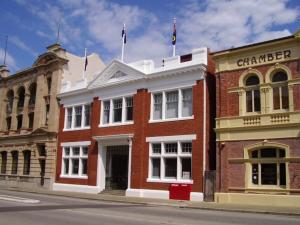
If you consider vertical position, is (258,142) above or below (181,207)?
above

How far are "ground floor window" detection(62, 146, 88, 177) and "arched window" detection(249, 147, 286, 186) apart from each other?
15529 millimetres

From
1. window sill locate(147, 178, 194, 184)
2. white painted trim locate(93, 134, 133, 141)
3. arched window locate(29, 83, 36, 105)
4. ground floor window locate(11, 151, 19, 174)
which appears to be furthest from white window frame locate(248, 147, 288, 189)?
ground floor window locate(11, 151, 19, 174)

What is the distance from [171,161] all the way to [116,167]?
649 centimetres

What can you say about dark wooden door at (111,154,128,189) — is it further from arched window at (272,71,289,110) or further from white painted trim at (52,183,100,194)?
arched window at (272,71,289,110)

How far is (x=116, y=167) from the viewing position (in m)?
32.6

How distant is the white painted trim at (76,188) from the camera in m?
32.1

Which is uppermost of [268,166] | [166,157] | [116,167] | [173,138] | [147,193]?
[173,138]

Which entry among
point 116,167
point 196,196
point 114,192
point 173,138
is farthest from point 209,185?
point 116,167

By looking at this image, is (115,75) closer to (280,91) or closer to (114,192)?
(114,192)

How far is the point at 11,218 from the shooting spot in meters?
13.7

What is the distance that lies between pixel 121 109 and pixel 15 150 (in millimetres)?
17200

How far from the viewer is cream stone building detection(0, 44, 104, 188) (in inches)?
1516

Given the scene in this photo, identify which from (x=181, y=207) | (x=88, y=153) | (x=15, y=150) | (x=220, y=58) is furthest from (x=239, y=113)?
(x=15, y=150)

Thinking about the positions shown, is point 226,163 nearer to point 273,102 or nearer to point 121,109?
point 273,102
